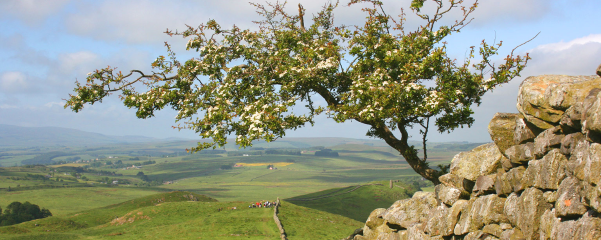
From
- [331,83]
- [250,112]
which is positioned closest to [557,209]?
[250,112]

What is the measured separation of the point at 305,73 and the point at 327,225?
3224 centimetres

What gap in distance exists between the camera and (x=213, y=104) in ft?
76.0

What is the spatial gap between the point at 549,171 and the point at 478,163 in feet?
13.8

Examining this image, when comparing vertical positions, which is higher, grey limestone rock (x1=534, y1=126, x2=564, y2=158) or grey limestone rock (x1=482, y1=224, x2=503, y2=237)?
grey limestone rock (x1=534, y1=126, x2=564, y2=158)

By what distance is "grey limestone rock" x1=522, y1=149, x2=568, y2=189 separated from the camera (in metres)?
11.7

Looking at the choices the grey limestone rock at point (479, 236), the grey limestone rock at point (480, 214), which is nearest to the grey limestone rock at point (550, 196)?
the grey limestone rock at point (480, 214)

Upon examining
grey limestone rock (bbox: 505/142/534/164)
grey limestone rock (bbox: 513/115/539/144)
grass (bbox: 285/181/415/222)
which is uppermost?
grey limestone rock (bbox: 513/115/539/144)

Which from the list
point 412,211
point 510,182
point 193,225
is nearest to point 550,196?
point 510,182

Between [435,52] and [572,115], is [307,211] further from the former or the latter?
[572,115]

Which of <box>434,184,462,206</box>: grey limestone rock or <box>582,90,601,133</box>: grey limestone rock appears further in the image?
<box>434,184,462,206</box>: grey limestone rock

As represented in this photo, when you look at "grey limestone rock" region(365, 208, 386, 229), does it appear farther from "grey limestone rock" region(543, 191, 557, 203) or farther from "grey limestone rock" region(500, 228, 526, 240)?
"grey limestone rock" region(543, 191, 557, 203)

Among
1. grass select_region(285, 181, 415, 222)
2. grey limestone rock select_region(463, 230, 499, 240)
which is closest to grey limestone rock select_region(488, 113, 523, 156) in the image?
grey limestone rock select_region(463, 230, 499, 240)

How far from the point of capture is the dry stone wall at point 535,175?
34.5 ft

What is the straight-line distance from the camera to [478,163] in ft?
53.2
